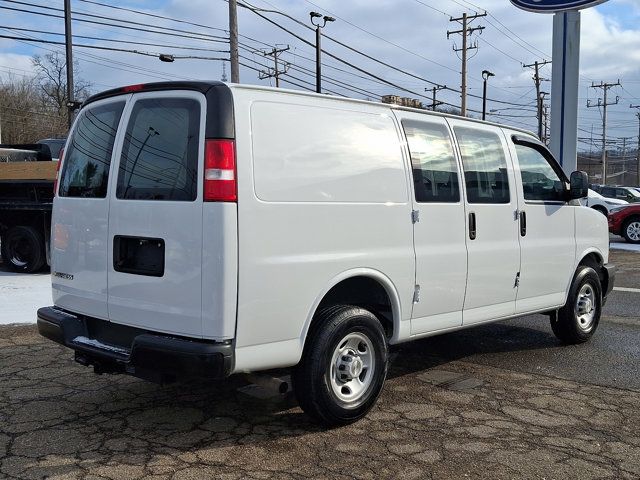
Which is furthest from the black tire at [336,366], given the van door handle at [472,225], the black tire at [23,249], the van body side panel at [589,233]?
the black tire at [23,249]

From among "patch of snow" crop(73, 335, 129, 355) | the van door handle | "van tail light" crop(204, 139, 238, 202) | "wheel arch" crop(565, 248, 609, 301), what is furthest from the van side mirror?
"patch of snow" crop(73, 335, 129, 355)

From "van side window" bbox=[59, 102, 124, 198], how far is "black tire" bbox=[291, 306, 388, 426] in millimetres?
1632

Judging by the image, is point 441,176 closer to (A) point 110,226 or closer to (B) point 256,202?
(B) point 256,202

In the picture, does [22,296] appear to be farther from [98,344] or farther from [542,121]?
[542,121]

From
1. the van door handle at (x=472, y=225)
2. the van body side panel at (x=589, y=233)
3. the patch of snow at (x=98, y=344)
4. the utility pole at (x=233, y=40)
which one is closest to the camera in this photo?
the patch of snow at (x=98, y=344)

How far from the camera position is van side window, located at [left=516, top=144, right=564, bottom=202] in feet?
19.1

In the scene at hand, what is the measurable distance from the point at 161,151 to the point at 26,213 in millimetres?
8188

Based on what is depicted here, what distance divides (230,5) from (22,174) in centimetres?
1243

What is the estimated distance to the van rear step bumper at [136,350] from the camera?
11.6 ft

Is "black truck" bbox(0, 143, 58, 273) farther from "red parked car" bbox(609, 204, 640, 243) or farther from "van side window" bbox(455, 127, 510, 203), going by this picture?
"red parked car" bbox(609, 204, 640, 243)

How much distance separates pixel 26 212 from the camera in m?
11.0

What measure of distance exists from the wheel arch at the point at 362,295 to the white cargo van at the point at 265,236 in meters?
0.01

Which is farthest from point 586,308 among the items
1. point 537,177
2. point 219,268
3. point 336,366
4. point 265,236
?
point 219,268

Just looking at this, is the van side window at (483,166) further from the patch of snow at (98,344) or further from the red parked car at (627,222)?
the red parked car at (627,222)
